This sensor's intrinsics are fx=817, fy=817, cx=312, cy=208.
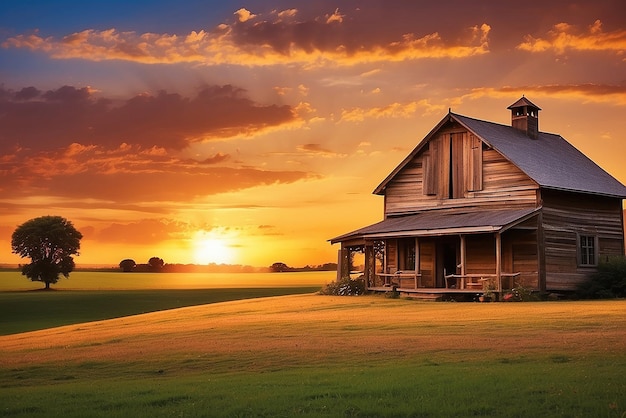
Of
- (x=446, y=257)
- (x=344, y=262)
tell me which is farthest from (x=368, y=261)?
(x=446, y=257)

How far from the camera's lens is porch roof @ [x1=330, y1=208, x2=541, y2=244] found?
4303 cm

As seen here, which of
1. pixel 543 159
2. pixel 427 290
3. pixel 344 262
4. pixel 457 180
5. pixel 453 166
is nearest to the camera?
pixel 427 290

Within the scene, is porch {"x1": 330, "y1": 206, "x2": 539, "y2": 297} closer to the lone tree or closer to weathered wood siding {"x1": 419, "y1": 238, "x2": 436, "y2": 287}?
weathered wood siding {"x1": 419, "y1": 238, "x2": 436, "y2": 287}

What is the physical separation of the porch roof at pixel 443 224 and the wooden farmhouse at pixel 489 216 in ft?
0.24

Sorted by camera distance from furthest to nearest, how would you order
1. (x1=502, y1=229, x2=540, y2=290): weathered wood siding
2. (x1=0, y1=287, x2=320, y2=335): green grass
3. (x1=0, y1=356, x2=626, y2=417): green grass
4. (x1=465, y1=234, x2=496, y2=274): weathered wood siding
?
(x1=0, y1=287, x2=320, y2=335): green grass → (x1=465, y1=234, x2=496, y2=274): weathered wood siding → (x1=502, y1=229, x2=540, y2=290): weathered wood siding → (x1=0, y1=356, x2=626, y2=417): green grass

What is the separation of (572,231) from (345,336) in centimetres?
2527

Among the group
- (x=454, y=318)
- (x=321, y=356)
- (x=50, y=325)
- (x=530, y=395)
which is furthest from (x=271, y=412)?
(x=50, y=325)

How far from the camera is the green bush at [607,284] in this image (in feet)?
152

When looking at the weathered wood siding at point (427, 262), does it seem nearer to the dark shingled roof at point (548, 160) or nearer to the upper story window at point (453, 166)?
the upper story window at point (453, 166)

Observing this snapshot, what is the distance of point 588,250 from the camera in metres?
49.6

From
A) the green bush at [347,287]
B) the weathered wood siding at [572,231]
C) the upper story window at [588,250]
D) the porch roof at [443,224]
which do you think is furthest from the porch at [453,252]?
the upper story window at [588,250]

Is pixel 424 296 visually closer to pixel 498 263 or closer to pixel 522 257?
pixel 498 263

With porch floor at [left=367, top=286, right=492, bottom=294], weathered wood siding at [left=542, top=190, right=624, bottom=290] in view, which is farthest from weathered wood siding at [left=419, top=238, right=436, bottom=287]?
weathered wood siding at [left=542, top=190, right=624, bottom=290]

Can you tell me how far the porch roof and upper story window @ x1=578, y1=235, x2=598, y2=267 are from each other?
5.72m
